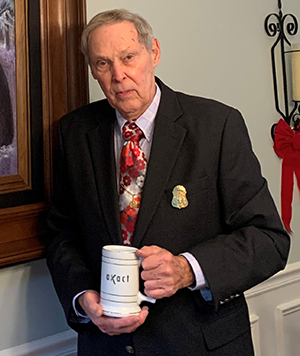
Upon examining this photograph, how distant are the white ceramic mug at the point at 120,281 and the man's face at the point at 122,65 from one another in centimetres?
37

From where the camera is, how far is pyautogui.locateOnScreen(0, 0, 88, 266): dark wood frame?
136 cm

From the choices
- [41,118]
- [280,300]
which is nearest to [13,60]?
[41,118]

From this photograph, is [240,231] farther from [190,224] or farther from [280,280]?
[280,280]

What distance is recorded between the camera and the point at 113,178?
48.9 inches

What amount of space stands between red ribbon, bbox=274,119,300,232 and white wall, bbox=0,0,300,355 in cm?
3

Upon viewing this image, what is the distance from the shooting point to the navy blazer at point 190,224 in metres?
1.18

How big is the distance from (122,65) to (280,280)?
115cm

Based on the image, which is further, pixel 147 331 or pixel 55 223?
pixel 55 223

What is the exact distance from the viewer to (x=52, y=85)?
1.39 metres

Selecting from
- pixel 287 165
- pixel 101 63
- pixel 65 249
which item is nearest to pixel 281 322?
pixel 287 165

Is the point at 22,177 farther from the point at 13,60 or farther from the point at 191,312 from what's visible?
the point at 191,312

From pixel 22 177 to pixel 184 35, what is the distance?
703 mm

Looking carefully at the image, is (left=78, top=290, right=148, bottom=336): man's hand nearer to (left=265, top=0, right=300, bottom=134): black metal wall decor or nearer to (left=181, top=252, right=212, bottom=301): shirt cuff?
(left=181, top=252, right=212, bottom=301): shirt cuff

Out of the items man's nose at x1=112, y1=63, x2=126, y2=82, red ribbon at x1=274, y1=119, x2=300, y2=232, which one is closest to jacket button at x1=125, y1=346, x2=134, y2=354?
man's nose at x1=112, y1=63, x2=126, y2=82
